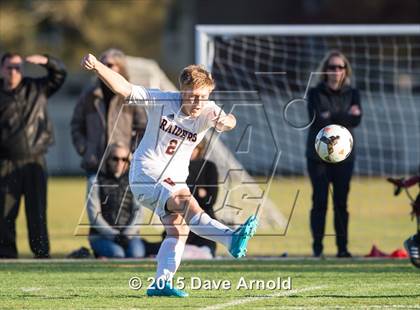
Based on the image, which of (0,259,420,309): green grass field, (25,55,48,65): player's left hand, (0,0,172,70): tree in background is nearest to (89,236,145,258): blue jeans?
(0,259,420,309): green grass field

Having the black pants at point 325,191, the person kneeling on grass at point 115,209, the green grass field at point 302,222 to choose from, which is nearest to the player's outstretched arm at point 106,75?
the person kneeling on grass at point 115,209

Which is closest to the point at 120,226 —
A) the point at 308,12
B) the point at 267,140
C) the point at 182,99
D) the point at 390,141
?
the point at 182,99

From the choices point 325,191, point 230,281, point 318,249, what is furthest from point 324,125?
point 230,281

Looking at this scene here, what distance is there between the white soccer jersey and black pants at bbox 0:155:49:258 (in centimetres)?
397

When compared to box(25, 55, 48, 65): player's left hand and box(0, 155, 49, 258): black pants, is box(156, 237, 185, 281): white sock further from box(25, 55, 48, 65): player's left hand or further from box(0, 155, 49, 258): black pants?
box(25, 55, 48, 65): player's left hand

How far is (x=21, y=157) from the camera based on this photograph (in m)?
12.1

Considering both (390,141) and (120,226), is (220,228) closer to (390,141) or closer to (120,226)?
(120,226)

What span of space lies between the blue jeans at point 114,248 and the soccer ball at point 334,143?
3.06 meters

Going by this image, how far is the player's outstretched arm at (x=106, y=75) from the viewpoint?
26.5 feet

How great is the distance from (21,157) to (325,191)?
3.37 m

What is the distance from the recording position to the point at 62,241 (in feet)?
49.1

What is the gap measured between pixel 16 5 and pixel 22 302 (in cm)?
3442

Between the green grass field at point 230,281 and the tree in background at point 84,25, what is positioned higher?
the tree in background at point 84,25

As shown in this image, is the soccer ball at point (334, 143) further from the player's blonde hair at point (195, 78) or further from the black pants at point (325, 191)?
the black pants at point (325, 191)
